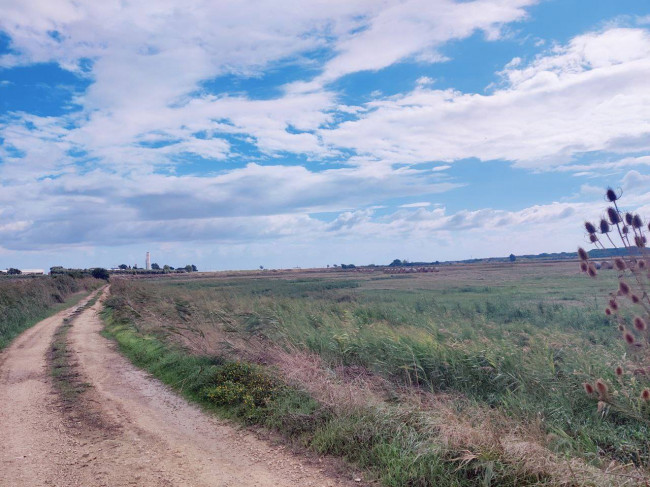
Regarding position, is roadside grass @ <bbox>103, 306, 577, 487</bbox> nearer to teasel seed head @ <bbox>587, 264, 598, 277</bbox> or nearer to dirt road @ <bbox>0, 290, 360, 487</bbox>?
dirt road @ <bbox>0, 290, 360, 487</bbox>

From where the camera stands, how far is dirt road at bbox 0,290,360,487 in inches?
222

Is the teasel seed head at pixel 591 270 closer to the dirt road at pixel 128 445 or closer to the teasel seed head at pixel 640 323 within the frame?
the teasel seed head at pixel 640 323

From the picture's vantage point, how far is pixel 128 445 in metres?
6.66

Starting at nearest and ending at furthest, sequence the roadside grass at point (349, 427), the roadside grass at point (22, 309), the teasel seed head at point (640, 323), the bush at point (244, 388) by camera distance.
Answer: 1. the teasel seed head at point (640, 323)
2. the roadside grass at point (349, 427)
3. the bush at point (244, 388)
4. the roadside grass at point (22, 309)

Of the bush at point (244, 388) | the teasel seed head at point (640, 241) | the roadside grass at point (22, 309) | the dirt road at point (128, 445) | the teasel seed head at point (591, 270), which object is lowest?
the dirt road at point (128, 445)

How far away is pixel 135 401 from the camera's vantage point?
8977 millimetres

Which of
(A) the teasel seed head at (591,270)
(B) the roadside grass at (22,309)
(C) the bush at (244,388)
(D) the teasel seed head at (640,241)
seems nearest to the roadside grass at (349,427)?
(C) the bush at (244,388)

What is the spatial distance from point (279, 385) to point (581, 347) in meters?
5.56

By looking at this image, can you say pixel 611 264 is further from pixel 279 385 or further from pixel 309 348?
pixel 309 348

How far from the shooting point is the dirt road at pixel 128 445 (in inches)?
222

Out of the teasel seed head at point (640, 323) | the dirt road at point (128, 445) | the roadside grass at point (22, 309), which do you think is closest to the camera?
the teasel seed head at point (640, 323)

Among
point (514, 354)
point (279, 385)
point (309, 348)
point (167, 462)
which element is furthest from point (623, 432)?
point (309, 348)

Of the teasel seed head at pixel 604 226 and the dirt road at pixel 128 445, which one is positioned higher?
the teasel seed head at pixel 604 226

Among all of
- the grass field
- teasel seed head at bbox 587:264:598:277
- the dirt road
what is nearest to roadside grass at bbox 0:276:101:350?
the grass field
